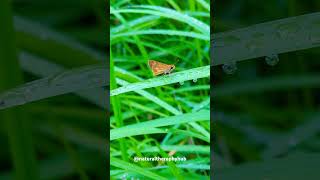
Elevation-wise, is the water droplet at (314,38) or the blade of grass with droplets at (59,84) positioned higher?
the water droplet at (314,38)

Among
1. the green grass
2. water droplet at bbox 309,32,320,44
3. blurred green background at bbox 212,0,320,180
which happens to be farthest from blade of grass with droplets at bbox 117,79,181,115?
blurred green background at bbox 212,0,320,180

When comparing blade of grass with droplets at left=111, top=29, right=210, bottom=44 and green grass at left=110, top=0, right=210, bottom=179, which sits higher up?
blade of grass with droplets at left=111, top=29, right=210, bottom=44

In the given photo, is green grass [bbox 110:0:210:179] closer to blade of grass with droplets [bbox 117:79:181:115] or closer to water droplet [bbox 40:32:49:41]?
blade of grass with droplets [bbox 117:79:181:115]

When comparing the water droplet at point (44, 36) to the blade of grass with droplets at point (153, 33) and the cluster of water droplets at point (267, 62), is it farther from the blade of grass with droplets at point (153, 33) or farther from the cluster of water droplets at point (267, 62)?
the cluster of water droplets at point (267, 62)

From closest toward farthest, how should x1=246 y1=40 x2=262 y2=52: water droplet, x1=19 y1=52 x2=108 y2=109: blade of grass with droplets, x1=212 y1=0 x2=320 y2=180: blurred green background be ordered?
x1=246 y1=40 x2=262 y2=52: water droplet, x1=19 y1=52 x2=108 y2=109: blade of grass with droplets, x1=212 y1=0 x2=320 y2=180: blurred green background

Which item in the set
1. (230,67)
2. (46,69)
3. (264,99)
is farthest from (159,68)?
(264,99)

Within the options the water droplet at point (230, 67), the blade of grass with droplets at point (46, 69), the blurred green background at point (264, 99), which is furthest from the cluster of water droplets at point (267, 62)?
the blurred green background at point (264, 99)

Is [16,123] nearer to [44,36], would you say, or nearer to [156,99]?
[156,99]
